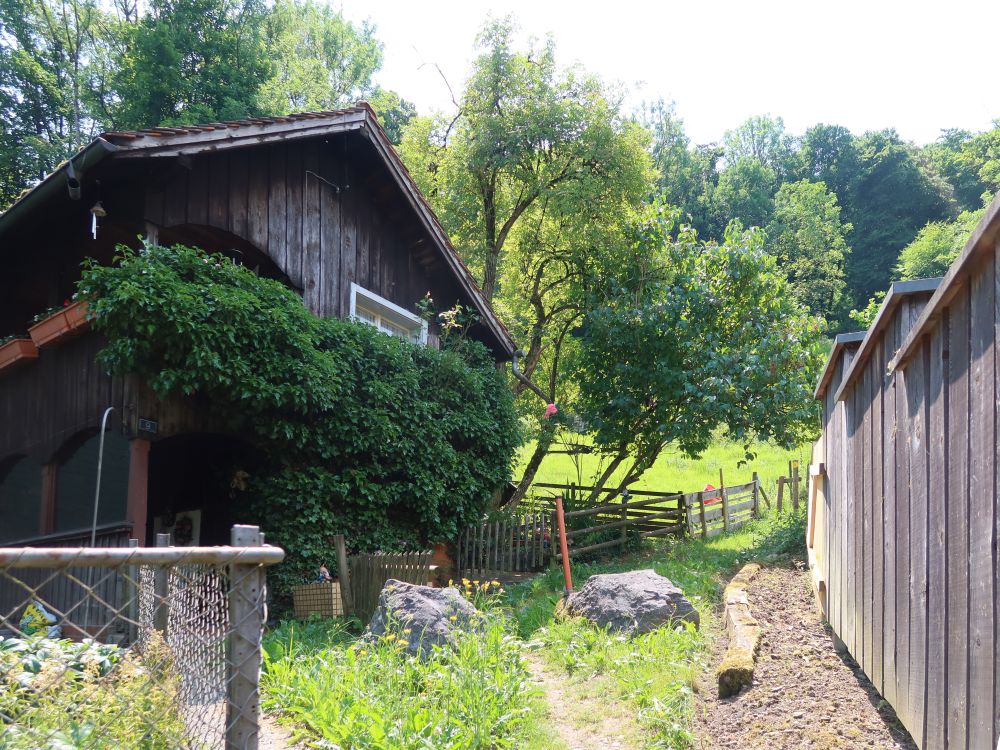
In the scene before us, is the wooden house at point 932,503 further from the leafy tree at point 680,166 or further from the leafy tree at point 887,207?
the leafy tree at point 680,166

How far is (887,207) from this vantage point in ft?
163

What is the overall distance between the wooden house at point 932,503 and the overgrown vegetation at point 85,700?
9.50 feet

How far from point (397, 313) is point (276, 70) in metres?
16.9

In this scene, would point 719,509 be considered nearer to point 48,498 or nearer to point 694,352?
point 694,352

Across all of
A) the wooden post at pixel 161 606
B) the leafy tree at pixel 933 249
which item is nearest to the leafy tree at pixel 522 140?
the wooden post at pixel 161 606

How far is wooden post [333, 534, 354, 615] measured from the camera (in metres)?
9.02

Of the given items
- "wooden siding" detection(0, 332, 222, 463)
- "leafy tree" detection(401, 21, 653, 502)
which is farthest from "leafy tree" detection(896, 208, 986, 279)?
"wooden siding" detection(0, 332, 222, 463)

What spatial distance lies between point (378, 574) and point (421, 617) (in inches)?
112

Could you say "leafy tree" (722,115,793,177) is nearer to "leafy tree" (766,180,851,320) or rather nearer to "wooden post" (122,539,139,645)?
"leafy tree" (766,180,851,320)

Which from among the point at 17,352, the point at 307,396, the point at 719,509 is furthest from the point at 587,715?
the point at 719,509

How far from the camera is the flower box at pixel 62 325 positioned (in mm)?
7938

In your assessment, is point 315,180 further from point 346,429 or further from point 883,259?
point 883,259

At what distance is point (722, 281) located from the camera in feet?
55.8

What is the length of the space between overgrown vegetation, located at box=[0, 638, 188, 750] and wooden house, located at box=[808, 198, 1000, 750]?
9.50 feet
